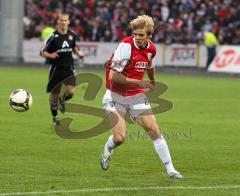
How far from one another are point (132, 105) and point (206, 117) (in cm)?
916

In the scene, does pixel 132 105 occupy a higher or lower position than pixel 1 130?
higher

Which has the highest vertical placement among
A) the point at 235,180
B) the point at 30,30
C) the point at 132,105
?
the point at 132,105

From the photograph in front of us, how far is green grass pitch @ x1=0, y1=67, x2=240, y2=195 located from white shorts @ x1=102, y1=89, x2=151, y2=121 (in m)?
0.92

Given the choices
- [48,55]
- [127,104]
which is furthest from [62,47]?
[127,104]

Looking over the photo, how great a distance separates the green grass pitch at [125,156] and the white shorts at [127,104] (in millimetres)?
922

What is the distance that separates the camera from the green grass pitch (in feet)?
33.5

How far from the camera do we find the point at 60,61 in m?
17.9

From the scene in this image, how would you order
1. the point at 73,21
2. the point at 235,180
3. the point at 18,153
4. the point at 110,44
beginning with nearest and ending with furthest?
the point at 235,180
the point at 18,153
the point at 110,44
the point at 73,21

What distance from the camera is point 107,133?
1667 centimetres

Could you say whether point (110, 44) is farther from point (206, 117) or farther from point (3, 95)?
point (206, 117)

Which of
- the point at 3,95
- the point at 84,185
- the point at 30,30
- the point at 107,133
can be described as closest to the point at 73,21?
the point at 30,30

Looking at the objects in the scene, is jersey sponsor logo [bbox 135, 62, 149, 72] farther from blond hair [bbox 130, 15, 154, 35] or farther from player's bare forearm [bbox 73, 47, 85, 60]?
player's bare forearm [bbox 73, 47, 85, 60]

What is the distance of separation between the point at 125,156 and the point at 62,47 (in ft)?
16.8

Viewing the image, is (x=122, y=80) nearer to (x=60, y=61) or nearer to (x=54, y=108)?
(x=54, y=108)
